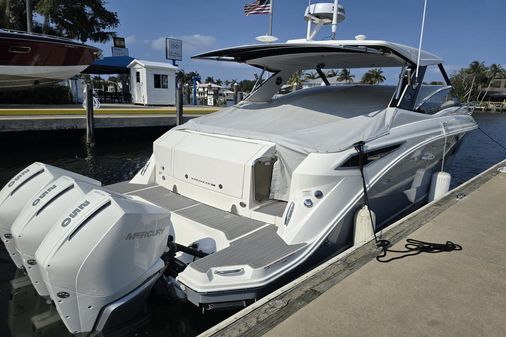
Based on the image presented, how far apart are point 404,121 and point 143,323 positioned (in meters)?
3.71

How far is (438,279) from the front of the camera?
115 inches

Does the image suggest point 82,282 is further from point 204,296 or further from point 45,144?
point 45,144

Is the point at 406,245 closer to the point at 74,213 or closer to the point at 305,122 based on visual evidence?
the point at 305,122

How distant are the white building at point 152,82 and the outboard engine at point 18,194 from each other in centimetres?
1741

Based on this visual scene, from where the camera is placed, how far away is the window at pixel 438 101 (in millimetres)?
5225

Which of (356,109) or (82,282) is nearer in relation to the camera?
(82,282)

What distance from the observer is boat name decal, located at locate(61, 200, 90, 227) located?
2.46m

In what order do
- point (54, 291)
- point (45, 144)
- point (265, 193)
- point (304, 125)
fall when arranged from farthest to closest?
point (45, 144) → point (304, 125) → point (265, 193) → point (54, 291)

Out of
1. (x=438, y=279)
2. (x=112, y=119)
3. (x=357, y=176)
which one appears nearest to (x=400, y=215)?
(x=357, y=176)

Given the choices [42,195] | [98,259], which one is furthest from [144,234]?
[42,195]

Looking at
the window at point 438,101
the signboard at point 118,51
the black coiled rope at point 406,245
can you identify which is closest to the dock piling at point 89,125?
the window at point 438,101

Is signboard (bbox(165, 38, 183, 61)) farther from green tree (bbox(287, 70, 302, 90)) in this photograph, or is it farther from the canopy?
the canopy

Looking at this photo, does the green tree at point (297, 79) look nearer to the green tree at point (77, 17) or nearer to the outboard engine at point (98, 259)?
the outboard engine at point (98, 259)

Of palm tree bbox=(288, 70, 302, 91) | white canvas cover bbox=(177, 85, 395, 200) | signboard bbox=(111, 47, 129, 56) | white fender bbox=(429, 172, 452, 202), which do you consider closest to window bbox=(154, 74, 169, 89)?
signboard bbox=(111, 47, 129, 56)
